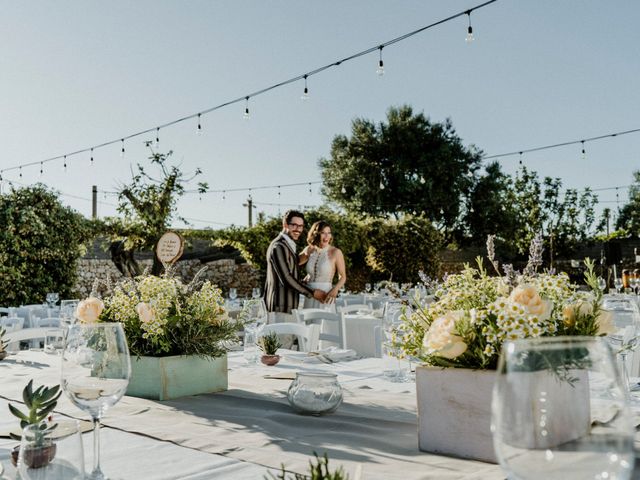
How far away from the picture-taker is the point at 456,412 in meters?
1.32

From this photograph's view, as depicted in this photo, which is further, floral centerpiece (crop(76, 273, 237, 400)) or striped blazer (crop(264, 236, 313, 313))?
striped blazer (crop(264, 236, 313, 313))

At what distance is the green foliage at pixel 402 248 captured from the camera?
1636cm

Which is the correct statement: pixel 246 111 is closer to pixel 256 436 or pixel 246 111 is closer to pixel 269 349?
pixel 269 349

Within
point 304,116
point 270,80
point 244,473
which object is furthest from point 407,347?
point 304,116

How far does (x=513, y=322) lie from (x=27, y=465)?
35.5 inches

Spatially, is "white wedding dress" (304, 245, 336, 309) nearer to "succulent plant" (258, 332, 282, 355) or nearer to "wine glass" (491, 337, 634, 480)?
"succulent plant" (258, 332, 282, 355)

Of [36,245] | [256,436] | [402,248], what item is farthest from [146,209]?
[256,436]

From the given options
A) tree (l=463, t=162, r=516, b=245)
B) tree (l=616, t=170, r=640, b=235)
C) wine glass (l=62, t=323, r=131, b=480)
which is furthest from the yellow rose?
tree (l=616, t=170, r=640, b=235)

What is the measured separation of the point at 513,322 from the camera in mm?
1247

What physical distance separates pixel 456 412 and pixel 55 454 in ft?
2.65

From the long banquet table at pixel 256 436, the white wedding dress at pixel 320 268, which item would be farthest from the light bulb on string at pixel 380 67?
the long banquet table at pixel 256 436

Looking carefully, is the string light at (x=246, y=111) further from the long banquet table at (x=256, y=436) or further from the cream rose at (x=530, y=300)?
the cream rose at (x=530, y=300)

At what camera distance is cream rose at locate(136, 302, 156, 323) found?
6.13ft

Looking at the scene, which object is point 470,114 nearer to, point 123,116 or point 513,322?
point 123,116
